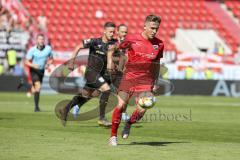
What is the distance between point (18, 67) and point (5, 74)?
3.67ft

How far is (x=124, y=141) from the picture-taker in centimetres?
1198

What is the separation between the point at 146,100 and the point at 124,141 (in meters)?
1.06

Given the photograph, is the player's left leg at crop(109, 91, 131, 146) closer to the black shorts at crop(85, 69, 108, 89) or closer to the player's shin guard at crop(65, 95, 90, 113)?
the black shorts at crop(85, 69, 108, 89)

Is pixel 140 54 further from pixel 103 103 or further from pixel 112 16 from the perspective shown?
pixel 112 16

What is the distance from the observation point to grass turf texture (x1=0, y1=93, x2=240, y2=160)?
985cm

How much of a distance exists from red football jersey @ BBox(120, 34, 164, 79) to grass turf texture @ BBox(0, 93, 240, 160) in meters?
1.17

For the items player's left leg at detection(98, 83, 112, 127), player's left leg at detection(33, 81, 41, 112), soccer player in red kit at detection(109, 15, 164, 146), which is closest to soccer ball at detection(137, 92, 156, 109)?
soccer player in red kit at detection(109, 15, 164, 146)

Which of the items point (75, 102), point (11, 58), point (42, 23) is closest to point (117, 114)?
point (75, 102)

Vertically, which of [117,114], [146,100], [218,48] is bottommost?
[218,48]

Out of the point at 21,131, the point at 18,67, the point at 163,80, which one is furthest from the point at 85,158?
the point at 18,67

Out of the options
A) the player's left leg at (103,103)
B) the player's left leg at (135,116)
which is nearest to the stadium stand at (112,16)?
the player's left leg at (103,103)

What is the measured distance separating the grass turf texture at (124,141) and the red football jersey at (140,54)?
1173mm

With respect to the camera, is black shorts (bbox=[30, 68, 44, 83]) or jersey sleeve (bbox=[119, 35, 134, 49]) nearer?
jersey sleeve (bbox=[119, 35, 134, 49])

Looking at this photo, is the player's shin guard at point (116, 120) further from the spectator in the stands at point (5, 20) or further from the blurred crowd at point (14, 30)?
the spectator in the stands at point (5, 20)
